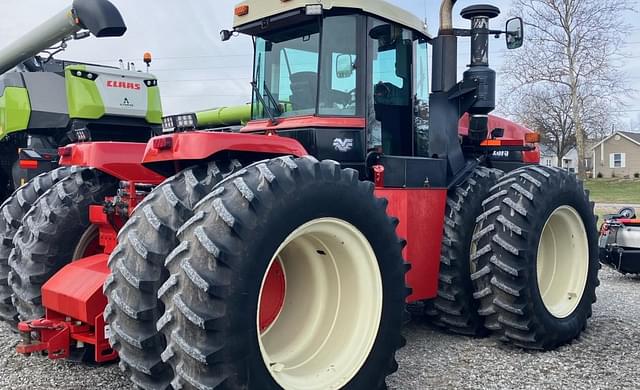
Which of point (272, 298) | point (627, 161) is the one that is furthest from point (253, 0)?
point (627, 161)

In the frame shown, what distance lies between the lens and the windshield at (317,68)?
4.48 meters

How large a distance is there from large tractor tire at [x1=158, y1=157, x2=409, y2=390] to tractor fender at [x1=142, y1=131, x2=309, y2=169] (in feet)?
1.15

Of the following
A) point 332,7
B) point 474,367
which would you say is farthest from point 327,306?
point 332,7

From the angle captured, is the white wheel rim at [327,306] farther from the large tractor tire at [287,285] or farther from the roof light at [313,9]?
the roof light at [313,9]

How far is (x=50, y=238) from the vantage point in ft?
→ 14.0

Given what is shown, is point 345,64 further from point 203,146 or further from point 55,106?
point 55,106

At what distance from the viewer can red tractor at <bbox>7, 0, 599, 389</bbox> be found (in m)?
3.01

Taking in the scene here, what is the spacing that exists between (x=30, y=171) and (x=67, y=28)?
2694 mm

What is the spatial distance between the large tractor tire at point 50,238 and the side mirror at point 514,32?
3.57 metres

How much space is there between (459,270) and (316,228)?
1.88 metres

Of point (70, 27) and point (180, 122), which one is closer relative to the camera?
point (180, 122)

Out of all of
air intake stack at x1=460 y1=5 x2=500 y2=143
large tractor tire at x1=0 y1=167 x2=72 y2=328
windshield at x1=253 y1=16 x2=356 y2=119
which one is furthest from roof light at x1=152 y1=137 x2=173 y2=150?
air intake stack at x1=460 y1=5 x2=500 y2=143

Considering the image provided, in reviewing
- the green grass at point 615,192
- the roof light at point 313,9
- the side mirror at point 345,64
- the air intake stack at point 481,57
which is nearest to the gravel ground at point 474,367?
the air intake stack at point 481,57

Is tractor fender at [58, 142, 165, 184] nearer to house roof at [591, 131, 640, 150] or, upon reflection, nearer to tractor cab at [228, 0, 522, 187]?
tractor cab at [228, 0, 522, 187]
